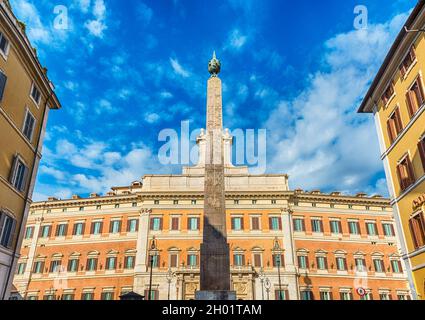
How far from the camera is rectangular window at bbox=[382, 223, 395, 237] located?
34.1 meters

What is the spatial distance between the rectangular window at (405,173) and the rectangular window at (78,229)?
2995cm

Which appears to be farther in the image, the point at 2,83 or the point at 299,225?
the point at 299,225

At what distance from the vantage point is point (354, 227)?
3400 centimetres

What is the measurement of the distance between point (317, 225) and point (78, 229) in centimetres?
2469

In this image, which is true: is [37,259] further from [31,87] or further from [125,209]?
[31,87]

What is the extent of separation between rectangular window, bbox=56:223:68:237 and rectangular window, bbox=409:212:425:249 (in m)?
31.8

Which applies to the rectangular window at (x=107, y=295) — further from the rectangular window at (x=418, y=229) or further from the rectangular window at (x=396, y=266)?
the rectangular window at (x=396, y=266)

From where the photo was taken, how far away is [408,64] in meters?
15.1

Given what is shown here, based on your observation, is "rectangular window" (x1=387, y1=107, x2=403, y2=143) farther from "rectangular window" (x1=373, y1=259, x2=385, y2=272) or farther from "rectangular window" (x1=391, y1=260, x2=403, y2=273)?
"rectangular window" (x1=391, y1=260, x2=403, y2=273)

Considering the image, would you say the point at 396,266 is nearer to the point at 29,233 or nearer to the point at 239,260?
the point at 239,260

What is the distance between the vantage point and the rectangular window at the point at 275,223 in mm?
32906

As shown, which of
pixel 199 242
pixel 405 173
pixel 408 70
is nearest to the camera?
pixel 408 70

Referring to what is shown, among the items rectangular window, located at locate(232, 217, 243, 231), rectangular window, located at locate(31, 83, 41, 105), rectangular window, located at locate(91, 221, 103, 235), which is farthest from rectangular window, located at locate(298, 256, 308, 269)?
rectangular window, located at locate(31, 83, 41, 105)

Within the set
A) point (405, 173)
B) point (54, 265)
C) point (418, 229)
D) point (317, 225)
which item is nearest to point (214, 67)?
point (405, 173)
